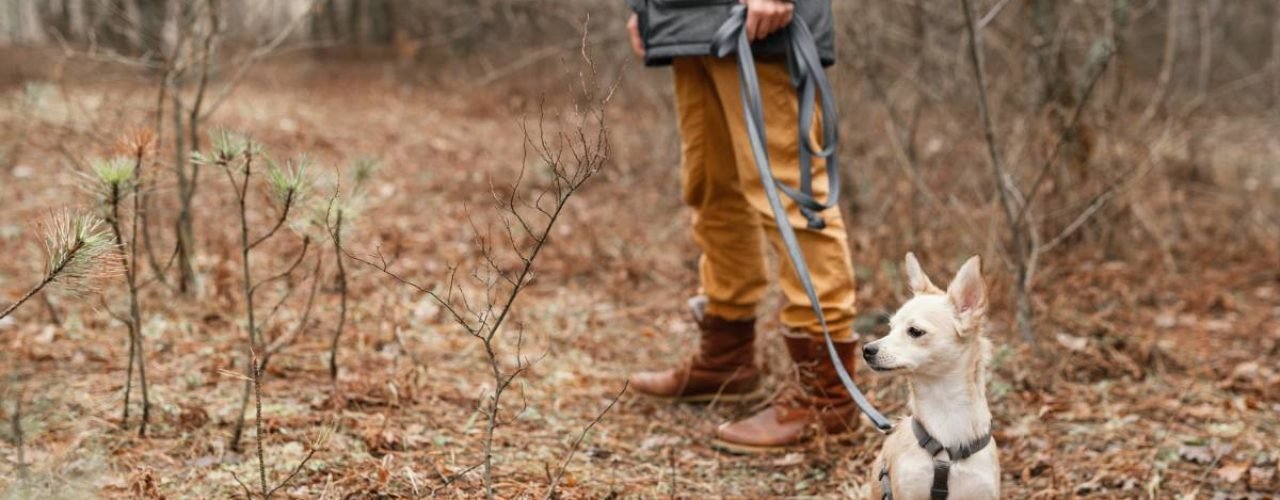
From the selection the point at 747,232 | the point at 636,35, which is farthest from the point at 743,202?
the point at 636,35

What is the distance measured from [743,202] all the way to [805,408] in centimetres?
85

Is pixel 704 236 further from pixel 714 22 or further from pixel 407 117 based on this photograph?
pixel 407 117

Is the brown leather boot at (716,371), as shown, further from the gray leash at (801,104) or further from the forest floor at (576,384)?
the gray leash at (801,104)

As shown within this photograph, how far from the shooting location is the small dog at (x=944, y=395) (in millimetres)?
2664

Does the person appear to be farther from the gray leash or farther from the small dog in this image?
the small dog

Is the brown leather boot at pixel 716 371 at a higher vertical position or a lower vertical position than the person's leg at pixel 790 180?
lower

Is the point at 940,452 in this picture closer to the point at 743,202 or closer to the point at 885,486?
the point at 885,486

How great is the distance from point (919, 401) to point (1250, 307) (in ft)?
13.0

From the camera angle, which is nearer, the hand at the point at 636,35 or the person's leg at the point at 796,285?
the person's leg at the point at 796,285

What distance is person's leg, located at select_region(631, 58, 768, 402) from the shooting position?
3875mm

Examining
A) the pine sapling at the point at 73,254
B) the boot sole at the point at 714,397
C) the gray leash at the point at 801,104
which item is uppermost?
the gray leash at the point at 801,104

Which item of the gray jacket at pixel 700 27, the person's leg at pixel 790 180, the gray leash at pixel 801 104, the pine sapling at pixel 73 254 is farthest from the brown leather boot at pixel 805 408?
the pine sapling at pixel 73 254

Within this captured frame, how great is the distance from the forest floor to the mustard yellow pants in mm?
474

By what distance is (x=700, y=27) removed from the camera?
353cm
